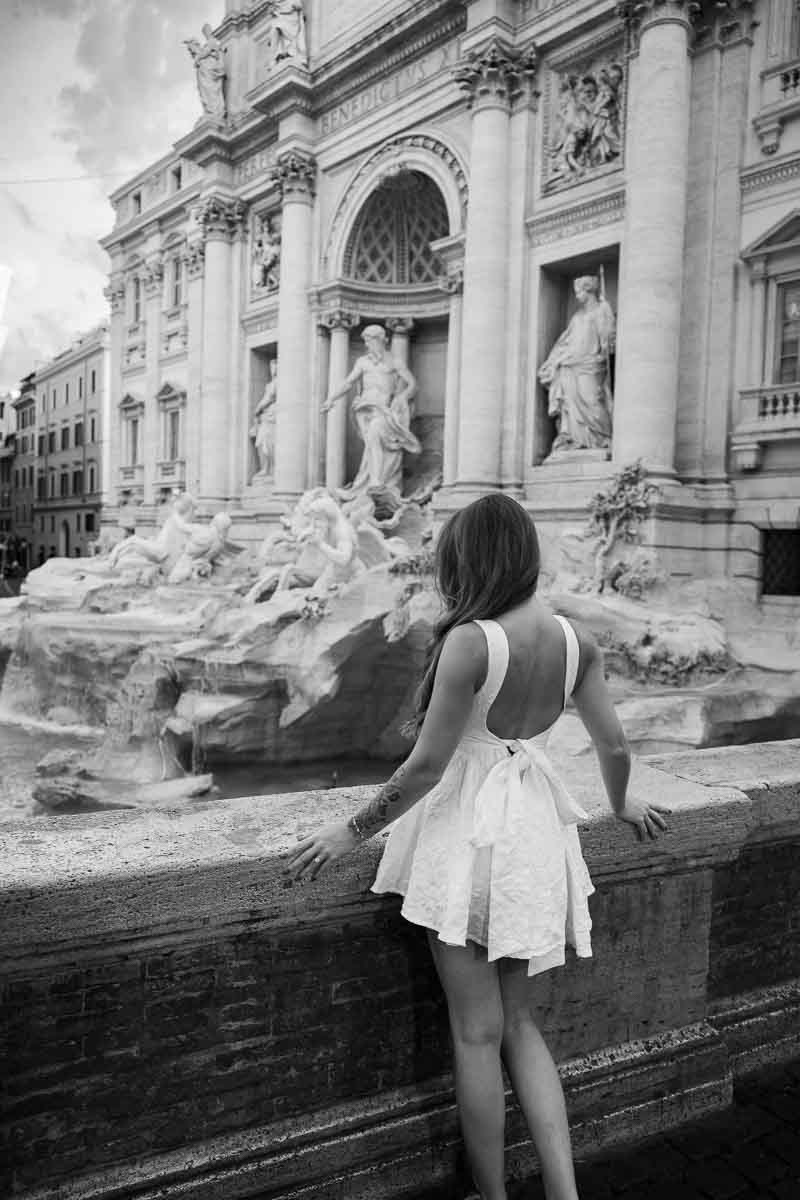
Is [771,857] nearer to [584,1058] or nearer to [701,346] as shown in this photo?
[584,1058]

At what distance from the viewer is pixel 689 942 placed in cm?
272

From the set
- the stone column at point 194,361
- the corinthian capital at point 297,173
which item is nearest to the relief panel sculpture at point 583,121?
the corinthian capital at point 297,173

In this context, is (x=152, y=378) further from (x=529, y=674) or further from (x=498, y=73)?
(x=529, y=674)

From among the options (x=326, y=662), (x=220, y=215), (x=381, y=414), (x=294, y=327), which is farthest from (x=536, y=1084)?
(x=220, y=215)

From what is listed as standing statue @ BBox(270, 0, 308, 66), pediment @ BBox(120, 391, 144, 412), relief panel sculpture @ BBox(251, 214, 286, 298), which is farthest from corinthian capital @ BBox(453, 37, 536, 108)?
pediment @ BBox(120, 391, 144, 412)

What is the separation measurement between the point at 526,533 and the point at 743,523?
1101 centimetres

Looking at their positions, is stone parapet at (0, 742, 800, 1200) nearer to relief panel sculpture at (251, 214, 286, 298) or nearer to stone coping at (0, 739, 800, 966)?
stone coping at (0, 739, 800, 966)

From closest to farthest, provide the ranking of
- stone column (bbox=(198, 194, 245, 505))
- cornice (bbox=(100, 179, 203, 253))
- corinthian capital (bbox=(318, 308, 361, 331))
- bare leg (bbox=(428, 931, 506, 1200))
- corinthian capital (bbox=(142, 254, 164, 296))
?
bare leg (bbox=(428, 931, 506, 1200)), corinthian capital (bbox=(318, 308, 361, 331)), stone column (bbox=(198, 194, 245, 505)), cornice (bbox=(100, 179, 203, 253)), corinthian capital (bbox=(142, 254, 164, 296))

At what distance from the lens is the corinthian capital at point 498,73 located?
45.5ft

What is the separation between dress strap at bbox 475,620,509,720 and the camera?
73.9 inches

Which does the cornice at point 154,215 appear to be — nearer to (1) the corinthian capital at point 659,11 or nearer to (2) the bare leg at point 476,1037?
(1) the corinthian capital at point 659,11

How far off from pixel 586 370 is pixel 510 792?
491 inches

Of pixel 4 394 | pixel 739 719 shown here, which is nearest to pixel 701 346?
pixel 739 719

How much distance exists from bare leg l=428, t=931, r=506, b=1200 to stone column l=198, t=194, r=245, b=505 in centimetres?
1966
